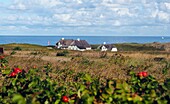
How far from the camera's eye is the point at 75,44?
101688mm

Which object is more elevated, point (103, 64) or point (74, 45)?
point (103, 64)

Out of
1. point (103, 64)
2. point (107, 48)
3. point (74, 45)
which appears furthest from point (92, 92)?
point (107, 48)

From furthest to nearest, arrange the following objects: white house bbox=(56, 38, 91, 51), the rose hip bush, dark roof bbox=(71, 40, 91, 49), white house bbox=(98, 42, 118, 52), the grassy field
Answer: dark roof bbox=(71, 40, 91, 49) < white house bbox=(56, 38, 91, 51) < white house bbox=(98, 42, 118, 52) < the grassy field < the rose hip bush

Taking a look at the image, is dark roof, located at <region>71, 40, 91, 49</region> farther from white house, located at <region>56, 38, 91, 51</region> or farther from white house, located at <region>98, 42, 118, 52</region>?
white house, located at <region>98, 42, 118, 52</region>

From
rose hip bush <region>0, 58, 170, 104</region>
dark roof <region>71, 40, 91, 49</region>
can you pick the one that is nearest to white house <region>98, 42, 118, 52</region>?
dark roof <region>71, 40, 91, 49</region>

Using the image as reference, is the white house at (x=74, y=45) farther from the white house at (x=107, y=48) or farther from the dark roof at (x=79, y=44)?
the white house at (x=107, y=48)

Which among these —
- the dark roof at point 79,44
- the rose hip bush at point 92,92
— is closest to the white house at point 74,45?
the dark roof at point 79,44

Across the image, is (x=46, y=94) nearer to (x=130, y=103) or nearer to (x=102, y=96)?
(x=102, y=96)

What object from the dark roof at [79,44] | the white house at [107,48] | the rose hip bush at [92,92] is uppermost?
the rose hip bush at [92,92]

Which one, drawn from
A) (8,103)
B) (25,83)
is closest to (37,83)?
(25,83)

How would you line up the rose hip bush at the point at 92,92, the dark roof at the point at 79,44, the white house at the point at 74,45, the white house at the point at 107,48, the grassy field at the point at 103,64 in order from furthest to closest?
1. the dark roof at the point at 79,44
2. the white house at the point at 74,45
3. the white house at the point at 107,48
4. the grassy field at the point at 103,64
5. the rose hip bush at the point at 92,92

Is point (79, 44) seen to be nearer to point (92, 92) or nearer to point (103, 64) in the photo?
point (103, 64)

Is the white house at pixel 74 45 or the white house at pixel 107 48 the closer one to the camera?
the white house at pixel 107 48

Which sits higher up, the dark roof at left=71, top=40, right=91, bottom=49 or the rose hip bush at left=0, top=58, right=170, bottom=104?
the rose hip bush at left=0, top=58, right=170, bottom=104
